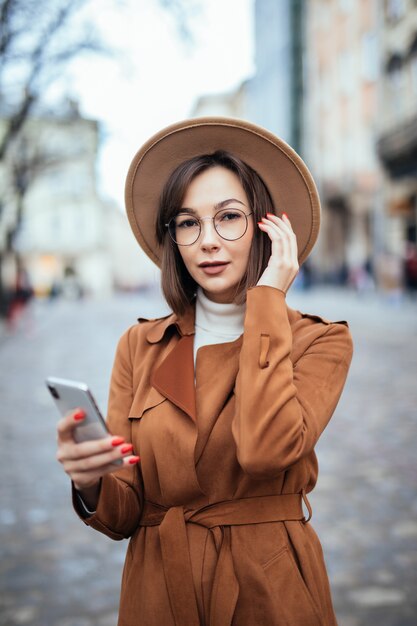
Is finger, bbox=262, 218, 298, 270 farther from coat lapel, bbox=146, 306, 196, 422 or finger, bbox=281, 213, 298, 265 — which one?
coat lapel, bbox=146, 306, 196, 422

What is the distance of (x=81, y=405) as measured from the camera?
4.54 feet

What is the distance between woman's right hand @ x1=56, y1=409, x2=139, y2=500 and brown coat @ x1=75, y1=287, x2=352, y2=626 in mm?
159

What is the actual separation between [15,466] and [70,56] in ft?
16.5

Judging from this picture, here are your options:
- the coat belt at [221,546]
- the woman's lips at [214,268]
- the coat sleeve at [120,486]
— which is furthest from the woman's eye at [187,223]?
the coat belt at [221,546]

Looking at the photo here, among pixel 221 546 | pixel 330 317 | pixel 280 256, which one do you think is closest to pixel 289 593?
pixel 221 546

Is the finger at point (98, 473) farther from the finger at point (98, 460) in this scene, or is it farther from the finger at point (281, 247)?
the finger at point (281, 247)

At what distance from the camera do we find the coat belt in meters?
1.54

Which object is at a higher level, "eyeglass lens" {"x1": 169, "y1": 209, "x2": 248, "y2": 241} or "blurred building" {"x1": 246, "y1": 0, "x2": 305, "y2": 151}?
"blurred building" {"x1": 246, "y1": 0, "x2": 305, "y2": 151}

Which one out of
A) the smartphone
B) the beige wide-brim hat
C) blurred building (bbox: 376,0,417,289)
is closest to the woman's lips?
the beige wide-brim hat

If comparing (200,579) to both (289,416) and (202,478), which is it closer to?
(202,478)

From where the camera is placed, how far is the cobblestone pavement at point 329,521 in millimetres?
3389

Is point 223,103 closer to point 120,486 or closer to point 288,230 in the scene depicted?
point 288,230

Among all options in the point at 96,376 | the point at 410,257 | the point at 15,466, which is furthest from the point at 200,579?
the point at 410,257

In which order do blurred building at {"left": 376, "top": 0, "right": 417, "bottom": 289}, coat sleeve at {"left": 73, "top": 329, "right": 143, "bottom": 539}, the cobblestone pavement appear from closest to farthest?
1. coat sleeve at {"left": 73, "top": 329, "right": 143, "bottom": 539}
2. the cobblestone pavement
3. blurred building at {"left": 376, "top": 0, "right": 417, "bottom": 289}
